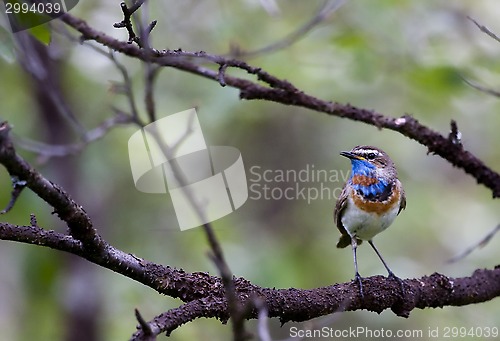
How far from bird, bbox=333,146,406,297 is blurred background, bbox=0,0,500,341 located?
0.92 metres

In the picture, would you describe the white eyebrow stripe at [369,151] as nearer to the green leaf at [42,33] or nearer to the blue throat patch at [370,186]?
the blue throat patch at [370,186]

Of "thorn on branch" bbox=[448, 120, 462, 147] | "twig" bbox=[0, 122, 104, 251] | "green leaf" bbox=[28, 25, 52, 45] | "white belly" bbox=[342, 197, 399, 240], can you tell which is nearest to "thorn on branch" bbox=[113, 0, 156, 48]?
"green leaf" bbox=[28, 25, 52, 45]

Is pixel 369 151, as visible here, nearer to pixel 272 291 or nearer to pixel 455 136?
pixel 455 136

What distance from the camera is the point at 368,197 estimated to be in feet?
13.5

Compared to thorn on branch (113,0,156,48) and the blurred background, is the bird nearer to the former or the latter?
the blurred background

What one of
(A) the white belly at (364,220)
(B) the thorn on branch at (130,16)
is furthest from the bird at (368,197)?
(B) the thorn on branch at (130,16)

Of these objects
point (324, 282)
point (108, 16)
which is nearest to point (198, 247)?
point (324, 282)

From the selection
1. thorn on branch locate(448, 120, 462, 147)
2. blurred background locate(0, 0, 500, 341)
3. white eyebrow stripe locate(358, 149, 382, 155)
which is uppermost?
blurred background locate(0, 0, 500, 341)

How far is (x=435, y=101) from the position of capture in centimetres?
563

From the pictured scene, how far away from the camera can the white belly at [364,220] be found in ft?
13.4

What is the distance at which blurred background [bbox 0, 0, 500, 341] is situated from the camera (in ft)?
17.3

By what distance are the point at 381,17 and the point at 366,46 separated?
0.38m

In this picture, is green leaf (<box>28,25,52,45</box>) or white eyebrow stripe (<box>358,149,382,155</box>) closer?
green leaf (<box>28,25,52,45</box>)

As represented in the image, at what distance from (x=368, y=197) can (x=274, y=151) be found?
4.24 metres
